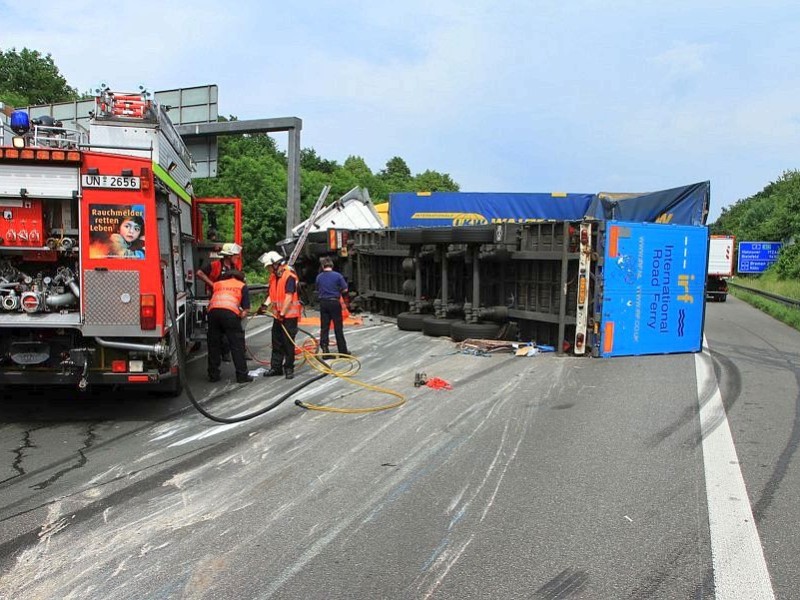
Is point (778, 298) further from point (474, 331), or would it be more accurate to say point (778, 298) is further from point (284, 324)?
point (284, 324)

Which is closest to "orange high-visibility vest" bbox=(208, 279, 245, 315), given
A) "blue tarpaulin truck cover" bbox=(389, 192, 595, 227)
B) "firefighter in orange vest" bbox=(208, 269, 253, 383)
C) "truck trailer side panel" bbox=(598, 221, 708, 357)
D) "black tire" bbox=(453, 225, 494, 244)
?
"firefighter in orange vest" bbox=(208, 269, 253, 383)

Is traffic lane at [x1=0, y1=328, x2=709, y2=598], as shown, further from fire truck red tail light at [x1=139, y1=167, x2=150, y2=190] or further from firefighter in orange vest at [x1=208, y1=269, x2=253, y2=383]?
fire truck red tail light at [x1=139, y1=167, x2=150, y2=190]

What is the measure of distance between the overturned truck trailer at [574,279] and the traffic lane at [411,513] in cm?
378

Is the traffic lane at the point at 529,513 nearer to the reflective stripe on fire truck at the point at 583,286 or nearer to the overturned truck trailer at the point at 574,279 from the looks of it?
the reflective stripe on fire truck at the point at 583,286

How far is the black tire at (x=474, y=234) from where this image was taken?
1143 cm

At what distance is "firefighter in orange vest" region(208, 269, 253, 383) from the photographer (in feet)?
26.7

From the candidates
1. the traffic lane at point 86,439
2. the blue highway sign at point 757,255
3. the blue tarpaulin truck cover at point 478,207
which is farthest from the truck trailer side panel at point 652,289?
the blue highway sign at point 757,255

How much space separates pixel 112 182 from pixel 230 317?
263 cm

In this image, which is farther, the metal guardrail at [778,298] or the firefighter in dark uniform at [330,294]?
the metal guardrail at [778,298]

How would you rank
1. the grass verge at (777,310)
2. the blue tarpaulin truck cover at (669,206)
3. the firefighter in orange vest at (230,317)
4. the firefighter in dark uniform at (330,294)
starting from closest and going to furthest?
the firefighter in orange vest at (230,317) < the firefighter in dark uniform at (330,294) < the blue tarpaulin truck cover at (669,206) < the grass verge at (777,310)

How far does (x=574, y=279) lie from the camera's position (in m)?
10.7

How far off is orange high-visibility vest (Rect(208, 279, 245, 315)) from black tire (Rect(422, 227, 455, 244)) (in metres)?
4.61

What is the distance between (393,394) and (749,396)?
4.18 metres

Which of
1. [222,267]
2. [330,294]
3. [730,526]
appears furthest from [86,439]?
[730,526]
